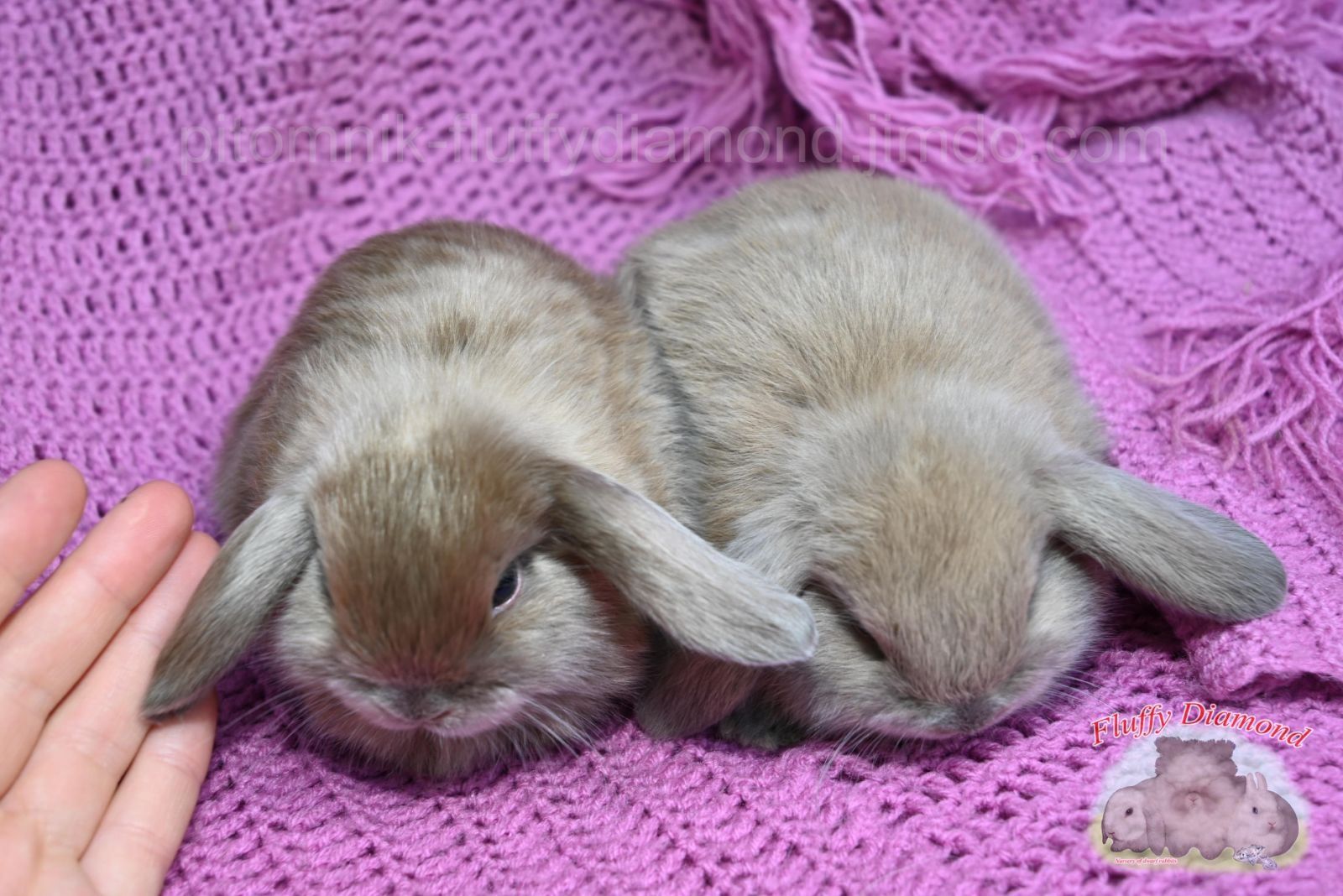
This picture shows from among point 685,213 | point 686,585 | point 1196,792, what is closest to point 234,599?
point 686,585

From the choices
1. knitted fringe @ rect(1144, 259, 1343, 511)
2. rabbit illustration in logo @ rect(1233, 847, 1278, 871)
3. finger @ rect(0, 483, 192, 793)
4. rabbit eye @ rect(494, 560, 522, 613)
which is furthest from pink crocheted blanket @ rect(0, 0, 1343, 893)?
rabbit eye @ rect(494, 560, 522, 613)

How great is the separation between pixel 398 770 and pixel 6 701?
0.64 meters

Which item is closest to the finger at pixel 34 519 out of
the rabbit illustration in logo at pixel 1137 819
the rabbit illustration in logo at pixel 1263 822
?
the rabbit illustration in logo at pixel 1137 819

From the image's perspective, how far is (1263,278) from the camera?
253 cm

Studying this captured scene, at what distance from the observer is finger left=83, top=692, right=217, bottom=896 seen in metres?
1.83

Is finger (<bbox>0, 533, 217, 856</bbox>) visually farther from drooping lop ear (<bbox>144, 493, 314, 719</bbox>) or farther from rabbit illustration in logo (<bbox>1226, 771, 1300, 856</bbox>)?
rabbit illustration in logo (<bbox>1226, 771, 1300, 856</bbox>)

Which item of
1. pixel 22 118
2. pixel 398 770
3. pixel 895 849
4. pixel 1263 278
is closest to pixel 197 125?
pixel 22 118

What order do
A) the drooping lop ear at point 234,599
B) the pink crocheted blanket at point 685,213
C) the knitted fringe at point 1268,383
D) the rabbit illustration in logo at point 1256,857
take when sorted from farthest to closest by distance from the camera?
the knitted fringe at point 1268,383 → the pink crocheted blanket at point 685,213 → the drooping lop ear at point 234,599 → the rabbit illustration in logo at point 1256,857

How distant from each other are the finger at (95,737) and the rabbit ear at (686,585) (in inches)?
31.9

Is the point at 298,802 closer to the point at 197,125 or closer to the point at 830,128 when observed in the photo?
the point at 197,125

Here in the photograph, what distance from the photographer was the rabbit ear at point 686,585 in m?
1.72

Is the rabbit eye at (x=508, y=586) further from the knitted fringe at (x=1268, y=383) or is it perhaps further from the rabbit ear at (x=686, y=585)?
the knitted fringe at (x=1268, y=383)

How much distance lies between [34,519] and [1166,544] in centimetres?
187

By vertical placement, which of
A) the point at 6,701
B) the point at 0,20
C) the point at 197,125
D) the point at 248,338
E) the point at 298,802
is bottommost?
the point at 298,802
